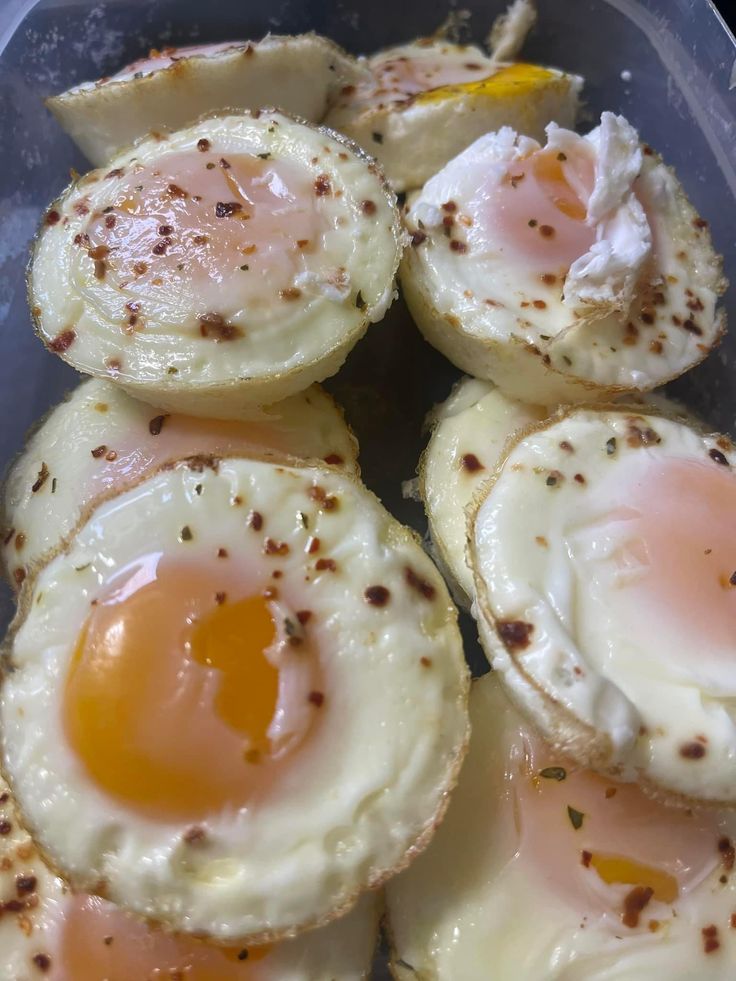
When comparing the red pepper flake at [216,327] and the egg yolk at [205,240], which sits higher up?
the egg yolk at [205,240]

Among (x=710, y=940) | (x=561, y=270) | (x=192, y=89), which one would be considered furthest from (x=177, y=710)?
(x=192, y=89)

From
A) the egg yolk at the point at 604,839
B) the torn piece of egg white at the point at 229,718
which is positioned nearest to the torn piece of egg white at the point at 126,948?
the torn piece of egg white at the point at 229,718

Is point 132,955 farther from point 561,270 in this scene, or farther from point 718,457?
point 561,270

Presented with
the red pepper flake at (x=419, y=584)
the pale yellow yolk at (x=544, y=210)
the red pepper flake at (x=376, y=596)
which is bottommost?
the red pepper flake at (x=419, y=584)

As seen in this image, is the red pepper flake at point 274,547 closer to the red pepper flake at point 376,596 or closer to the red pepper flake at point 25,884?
the red pepper flake at point 376,596

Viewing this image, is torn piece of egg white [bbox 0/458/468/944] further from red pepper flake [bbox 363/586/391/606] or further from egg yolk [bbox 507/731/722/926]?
egg yolk [bbox 507/731/722/926]

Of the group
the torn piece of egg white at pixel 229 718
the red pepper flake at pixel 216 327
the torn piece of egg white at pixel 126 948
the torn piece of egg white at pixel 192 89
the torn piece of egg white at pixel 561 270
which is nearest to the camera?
the torn piece of egg white at pixel 229 718

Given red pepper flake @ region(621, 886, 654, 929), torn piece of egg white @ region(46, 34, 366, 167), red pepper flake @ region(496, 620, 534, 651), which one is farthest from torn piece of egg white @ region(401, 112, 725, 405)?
red pepper flake @ region(621, 886, 654, 929)
